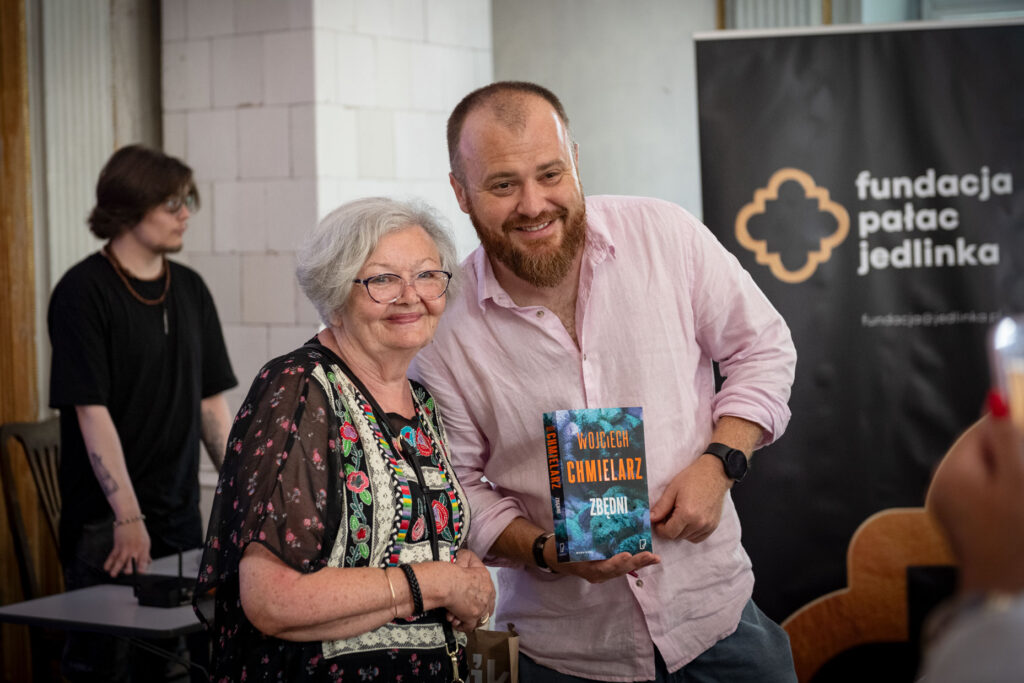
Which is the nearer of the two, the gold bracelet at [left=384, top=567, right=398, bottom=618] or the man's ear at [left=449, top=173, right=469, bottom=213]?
the gold bracelet at [left=384, top=567, right=398, bottom=618]

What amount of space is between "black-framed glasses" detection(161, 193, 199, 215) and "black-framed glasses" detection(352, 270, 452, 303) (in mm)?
1939

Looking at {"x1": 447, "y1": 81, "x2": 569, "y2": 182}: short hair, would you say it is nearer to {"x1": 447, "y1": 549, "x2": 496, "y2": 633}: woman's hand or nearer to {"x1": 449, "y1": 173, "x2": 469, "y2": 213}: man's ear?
{"x1": 449, "y1": 173, "x2": 469, "y2": 213}: man's ear

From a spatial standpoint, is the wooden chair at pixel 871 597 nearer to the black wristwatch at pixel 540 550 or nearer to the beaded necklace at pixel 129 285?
the black wristwatch at pixel 540 550

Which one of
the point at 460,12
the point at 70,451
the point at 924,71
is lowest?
the point at 70,451

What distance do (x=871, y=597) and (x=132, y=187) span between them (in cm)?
290

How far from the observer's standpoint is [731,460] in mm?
2023

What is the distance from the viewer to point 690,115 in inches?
203

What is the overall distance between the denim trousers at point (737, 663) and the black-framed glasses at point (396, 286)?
2.49ft

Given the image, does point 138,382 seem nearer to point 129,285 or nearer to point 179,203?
point 129,285

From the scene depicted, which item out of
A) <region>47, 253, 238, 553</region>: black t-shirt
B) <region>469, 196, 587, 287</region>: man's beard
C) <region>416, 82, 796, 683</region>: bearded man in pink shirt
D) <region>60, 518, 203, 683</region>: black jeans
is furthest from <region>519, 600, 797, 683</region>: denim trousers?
<region>47, 253, 238, 553</region>: black t-shirt

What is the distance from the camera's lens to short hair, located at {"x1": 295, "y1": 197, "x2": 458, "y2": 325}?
1.94m

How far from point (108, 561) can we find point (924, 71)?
308 cm

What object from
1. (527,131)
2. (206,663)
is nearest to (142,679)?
(206,663)

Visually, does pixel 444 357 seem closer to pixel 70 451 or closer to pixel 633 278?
pixel 633 278
